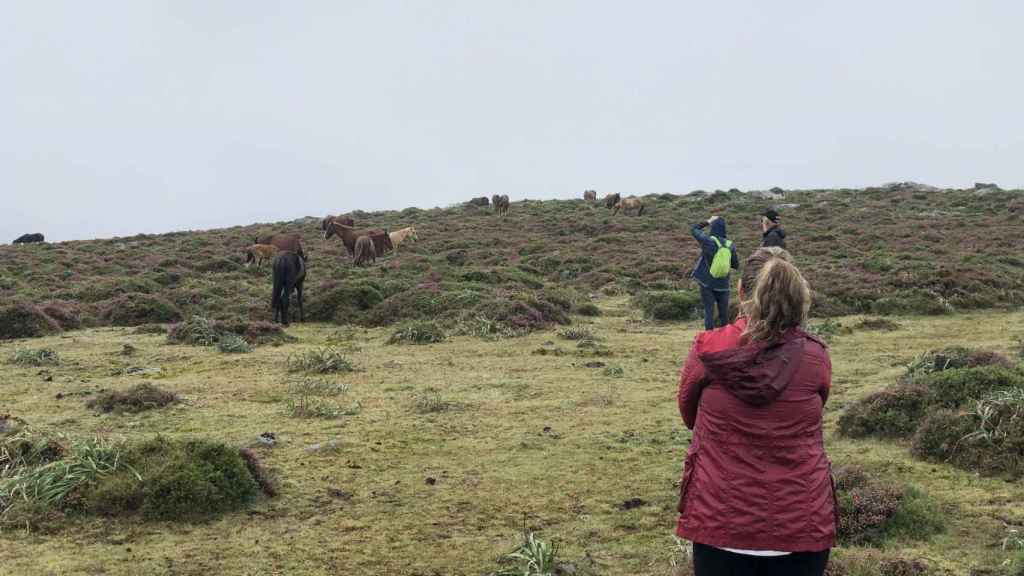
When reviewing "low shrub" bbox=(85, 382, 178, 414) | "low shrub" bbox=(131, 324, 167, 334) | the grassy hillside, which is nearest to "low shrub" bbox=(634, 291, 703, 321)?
the grassy hillside

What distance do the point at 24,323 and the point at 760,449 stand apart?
15.1 meters

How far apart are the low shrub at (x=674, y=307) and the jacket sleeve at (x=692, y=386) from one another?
1272 centimetres

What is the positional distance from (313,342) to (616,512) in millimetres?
9135

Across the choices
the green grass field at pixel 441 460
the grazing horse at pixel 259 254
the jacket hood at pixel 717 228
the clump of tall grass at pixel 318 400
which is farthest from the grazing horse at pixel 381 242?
the clump of tall grass at pixel 318 400

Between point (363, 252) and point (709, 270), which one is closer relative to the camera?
point (709, 270)

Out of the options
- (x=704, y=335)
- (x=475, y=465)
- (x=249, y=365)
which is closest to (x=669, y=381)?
(x=475, y=465)

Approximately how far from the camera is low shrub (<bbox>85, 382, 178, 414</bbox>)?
27.4 ft

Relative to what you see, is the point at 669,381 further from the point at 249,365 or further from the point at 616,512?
the point at 249,365

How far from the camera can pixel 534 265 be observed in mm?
25297

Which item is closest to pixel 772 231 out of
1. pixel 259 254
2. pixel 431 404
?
pixel 431 404

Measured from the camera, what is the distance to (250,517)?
5.58 meters

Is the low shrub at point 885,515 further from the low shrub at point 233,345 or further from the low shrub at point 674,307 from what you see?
the low shrub at point 674,307

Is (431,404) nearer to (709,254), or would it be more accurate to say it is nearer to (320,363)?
(320,363)

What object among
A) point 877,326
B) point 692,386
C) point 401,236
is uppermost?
point 401,236
